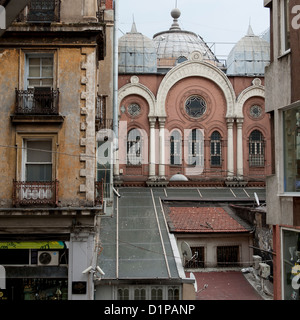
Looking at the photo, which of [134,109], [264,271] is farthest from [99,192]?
[134,109]

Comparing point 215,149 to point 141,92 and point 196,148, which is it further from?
point 141,92

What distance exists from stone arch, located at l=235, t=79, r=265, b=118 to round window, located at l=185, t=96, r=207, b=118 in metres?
2.52

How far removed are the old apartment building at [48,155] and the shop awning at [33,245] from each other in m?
0.03

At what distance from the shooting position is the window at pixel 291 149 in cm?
1045

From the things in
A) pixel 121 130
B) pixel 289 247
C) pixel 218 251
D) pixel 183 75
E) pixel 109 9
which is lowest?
pixel 218 251

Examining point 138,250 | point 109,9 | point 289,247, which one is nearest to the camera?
point 289,247

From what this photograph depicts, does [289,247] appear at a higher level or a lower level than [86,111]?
lower

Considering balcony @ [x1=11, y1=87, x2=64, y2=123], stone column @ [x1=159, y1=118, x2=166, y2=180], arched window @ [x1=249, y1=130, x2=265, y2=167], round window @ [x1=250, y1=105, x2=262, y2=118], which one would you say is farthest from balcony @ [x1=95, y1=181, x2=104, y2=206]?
round window @ [x1=250, y1=105, x2=262, y2=118]

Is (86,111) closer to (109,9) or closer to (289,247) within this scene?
(289,247)

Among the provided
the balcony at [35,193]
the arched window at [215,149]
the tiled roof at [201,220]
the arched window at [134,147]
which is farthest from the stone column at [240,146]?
the balcony at [35,193]

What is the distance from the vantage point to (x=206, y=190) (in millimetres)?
29703

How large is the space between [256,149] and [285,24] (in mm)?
21882

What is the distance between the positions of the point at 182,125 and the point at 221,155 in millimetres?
3688

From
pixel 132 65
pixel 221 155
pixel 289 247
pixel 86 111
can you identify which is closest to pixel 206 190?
pixel 221 155
